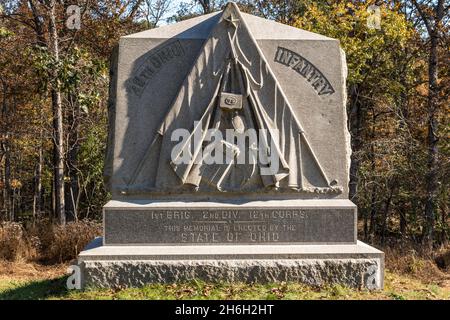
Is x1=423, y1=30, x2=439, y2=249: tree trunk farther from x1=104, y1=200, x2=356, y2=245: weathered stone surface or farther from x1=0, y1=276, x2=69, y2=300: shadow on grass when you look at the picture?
x1=0, y1=276, x2=69, y2=300: shadow on grass

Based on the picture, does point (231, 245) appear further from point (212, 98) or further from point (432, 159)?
point (432, 159)

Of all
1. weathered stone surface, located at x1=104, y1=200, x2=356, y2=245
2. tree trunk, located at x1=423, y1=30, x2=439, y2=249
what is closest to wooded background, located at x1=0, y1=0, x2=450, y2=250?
tree trunk, located at x1=423, y1=30, x2=439, y2=249

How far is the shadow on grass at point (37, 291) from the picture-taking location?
6023 mm

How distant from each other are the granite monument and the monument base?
2 centimetres

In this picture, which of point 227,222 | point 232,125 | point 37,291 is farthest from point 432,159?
point 37,291

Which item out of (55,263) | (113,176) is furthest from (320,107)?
(55,263)

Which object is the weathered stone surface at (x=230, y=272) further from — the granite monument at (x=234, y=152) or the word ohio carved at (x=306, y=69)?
the word ohio carved at (x=306, y=69)

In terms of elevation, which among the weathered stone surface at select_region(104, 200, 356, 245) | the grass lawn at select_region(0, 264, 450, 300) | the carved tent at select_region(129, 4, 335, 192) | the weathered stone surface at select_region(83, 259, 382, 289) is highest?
the carved tent at select_region(129, 4, 335, 192)

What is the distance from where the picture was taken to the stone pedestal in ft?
19.3

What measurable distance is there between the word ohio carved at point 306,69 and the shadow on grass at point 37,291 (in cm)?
397

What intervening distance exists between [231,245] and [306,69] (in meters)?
2.50

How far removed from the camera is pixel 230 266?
591 cm

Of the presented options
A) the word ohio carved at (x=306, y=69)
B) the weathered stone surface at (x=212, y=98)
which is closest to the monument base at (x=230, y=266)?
the weathered stone surface at (x=212, y=98)
